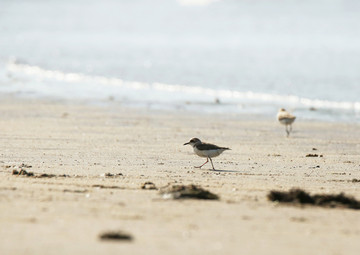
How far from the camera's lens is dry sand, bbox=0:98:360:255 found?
7645 millimetres

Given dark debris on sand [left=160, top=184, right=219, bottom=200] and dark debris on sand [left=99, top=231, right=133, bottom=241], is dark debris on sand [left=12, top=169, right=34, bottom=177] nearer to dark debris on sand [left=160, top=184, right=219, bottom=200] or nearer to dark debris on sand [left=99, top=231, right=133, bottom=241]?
dark debris on sand [left=160, top=184, right=219, bottom=200]

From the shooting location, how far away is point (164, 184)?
36.3 ft

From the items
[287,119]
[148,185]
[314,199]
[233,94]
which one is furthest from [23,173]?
[233,94]

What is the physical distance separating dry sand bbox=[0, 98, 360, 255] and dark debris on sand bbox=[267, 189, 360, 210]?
193 mm

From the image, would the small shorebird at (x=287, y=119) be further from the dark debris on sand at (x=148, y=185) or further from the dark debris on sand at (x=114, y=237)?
the dark debris on sand at (x=114, y=237)

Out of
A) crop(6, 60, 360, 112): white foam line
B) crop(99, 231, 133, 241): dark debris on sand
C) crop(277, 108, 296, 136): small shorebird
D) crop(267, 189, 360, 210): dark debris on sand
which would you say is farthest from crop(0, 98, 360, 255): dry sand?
crop(6, 60, 360, 112): white foam line

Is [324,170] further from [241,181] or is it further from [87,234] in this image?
[87,234]

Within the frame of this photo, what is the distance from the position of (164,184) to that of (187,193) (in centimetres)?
119

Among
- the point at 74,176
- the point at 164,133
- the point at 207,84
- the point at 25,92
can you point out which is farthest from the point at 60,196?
the point at 207,84

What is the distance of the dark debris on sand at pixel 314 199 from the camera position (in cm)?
970

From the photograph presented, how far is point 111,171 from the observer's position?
1227 cm

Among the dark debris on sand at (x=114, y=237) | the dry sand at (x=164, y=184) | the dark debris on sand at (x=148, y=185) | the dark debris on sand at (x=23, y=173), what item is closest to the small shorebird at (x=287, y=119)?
the dry sand at (x=164, y=184)

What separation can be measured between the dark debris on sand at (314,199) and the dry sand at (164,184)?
0.19 meters

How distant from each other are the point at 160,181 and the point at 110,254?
440cm
